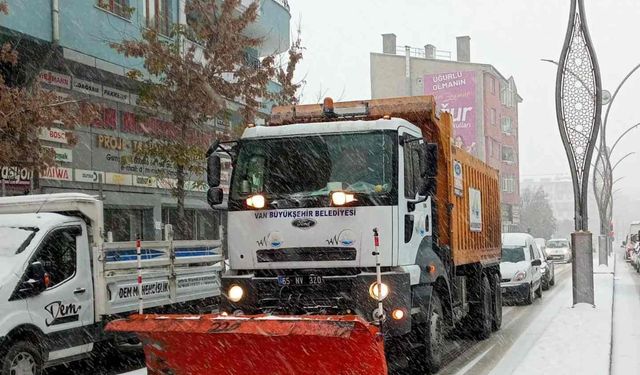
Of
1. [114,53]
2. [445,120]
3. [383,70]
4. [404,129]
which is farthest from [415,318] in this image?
[383,70]

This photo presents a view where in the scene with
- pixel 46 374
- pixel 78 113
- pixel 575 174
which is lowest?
pixel 46 374

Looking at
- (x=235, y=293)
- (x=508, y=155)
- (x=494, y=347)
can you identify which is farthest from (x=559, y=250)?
(x=235, y=293)

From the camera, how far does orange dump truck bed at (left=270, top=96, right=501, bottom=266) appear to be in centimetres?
953

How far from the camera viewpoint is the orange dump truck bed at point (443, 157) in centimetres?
953

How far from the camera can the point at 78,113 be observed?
1405 cm

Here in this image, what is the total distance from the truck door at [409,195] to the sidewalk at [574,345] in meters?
1.84

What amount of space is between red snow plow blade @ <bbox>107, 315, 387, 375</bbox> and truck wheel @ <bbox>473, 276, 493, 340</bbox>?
5.75 metres

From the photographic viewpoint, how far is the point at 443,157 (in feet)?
32.7

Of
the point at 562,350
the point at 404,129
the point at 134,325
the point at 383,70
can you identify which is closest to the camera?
the point at 134,325

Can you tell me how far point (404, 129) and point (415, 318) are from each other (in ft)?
6.67

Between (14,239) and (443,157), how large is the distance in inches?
203

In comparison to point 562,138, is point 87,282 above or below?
below

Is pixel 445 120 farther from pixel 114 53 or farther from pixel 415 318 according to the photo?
pixel 114 53

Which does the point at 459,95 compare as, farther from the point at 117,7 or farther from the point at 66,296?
the point at 66,296
